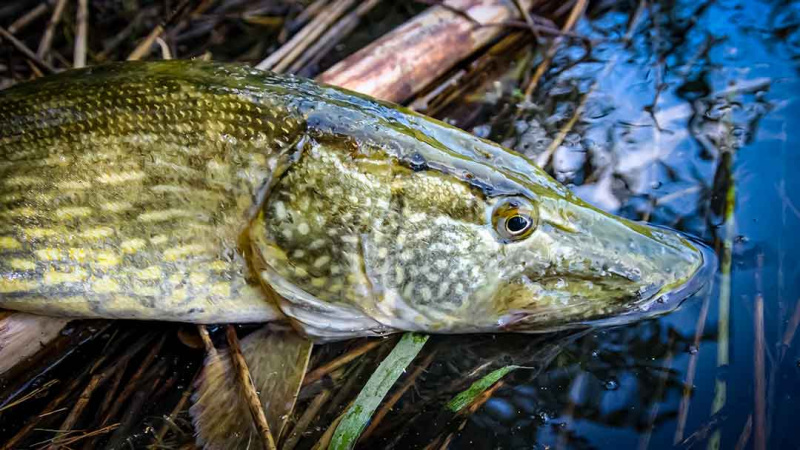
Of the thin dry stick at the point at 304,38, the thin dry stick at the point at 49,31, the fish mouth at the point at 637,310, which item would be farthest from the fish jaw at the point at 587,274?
the thin dry stick at the point at 49,31

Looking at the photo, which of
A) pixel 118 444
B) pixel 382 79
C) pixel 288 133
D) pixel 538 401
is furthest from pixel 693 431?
pixel 382 79

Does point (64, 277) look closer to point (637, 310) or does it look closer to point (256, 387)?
point (256, 387)

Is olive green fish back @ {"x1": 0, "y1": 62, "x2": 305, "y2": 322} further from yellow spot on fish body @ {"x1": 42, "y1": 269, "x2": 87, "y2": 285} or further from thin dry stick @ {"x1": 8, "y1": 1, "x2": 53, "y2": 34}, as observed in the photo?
thin dry stick @ {"x1": 8, "y1": 1, "x2": 53, "y2": 34}

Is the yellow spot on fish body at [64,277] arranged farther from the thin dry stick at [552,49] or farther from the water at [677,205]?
the thin dry stick at [552,49]

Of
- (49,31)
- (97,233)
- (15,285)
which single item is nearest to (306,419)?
(97,233)

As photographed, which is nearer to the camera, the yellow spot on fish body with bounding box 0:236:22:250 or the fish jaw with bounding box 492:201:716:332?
the fish jaw with bounding box 492:201:716:332

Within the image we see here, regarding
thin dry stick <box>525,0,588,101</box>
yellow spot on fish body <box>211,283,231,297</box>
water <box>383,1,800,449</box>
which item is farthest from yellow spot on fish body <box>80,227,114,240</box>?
thin dry stick <box>525,0,588,101</box>
